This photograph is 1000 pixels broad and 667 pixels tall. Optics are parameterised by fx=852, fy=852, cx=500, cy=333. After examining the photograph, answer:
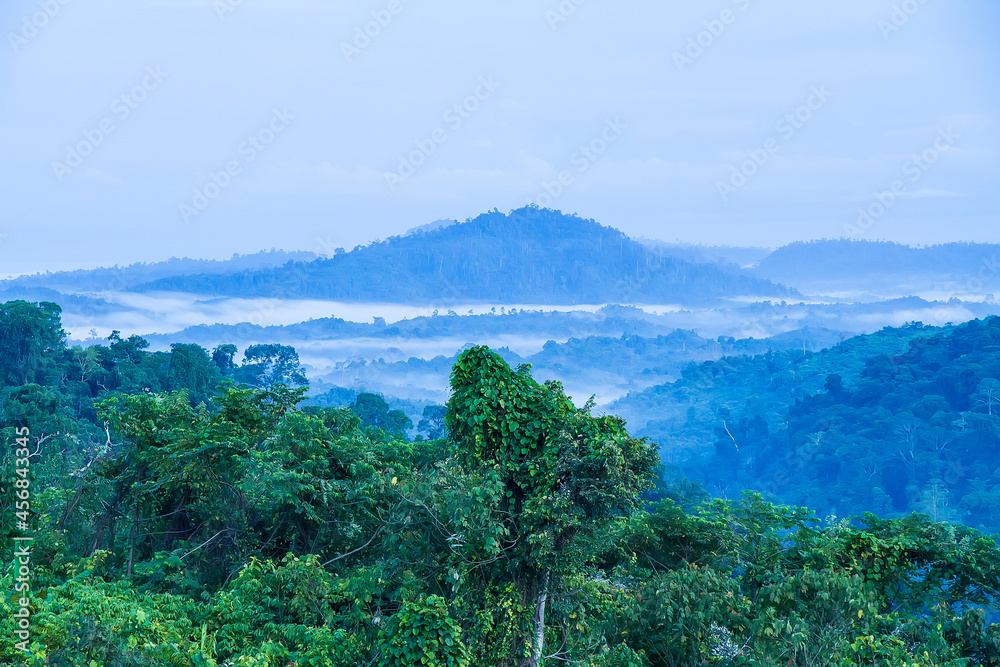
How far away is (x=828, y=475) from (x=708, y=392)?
127ft

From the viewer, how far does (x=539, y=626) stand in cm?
1041

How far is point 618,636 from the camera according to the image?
37.2ft

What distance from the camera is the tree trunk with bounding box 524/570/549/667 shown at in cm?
1022

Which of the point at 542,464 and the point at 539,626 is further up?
the point at 542,464

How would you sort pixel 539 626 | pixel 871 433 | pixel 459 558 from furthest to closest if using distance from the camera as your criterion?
1. pixel 871 433
2. pixel 539 626
3. pixel 459 558

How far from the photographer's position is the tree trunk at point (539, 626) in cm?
1022

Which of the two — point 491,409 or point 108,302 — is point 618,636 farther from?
point 108,302

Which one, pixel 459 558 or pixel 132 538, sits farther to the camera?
pixel 132 538

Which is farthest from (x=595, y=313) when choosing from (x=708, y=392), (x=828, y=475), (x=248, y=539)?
(x=248, y=539)
